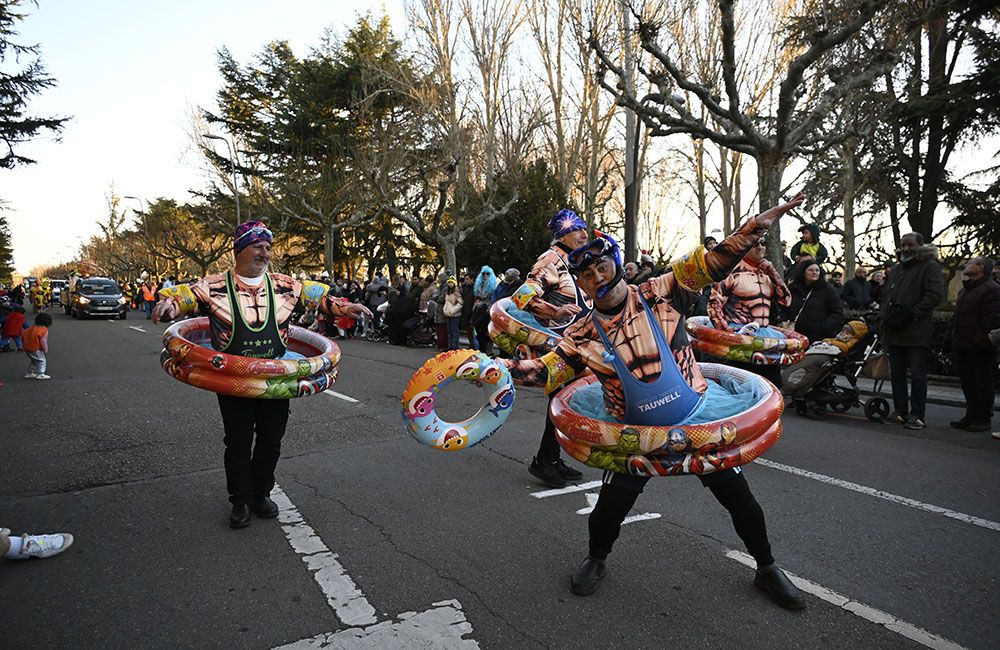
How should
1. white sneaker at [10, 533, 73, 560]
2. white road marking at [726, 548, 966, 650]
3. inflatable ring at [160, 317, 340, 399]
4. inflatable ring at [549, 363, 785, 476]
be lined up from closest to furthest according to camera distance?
white road marking at [726, 548, 966, 650] → inflatable ring at [549, 363, 785, 476] → white sneaker at [10, 533, 73, 560] → inflatable ring at [160, 317, 340, 399]

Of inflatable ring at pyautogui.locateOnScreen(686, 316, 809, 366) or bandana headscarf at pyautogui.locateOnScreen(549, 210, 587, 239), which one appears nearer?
bandana headscarf at pyautogui.locateOnScreen(549, 210, 587, 239)

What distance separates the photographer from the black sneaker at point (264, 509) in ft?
14.7

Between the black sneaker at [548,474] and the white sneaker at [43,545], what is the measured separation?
3170 millimetres

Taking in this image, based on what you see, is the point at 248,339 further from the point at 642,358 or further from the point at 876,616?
the point at 876,616

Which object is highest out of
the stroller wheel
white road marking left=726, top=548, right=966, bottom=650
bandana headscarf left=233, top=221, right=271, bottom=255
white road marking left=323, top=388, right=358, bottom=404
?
bandana headscarf left=233, top=221, right=271, bottom=255

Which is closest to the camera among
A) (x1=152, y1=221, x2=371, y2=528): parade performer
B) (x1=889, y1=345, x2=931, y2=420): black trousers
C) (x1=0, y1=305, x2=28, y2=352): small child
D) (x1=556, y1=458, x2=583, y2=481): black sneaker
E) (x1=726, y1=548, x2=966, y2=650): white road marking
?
(x1=726, y1=548, x2=966, y2=650): white road marking

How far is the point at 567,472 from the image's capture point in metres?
5.30

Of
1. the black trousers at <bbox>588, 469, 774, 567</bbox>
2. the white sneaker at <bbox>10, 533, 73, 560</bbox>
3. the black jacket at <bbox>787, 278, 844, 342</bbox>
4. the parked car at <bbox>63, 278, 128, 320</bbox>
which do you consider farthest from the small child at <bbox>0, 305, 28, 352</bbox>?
the parked car at <bbox>63, 278, 128, 320</bbox>

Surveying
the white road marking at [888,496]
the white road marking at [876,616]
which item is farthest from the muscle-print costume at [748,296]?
the white road marking at [876,616]

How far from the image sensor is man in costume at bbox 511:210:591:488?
4.91 meters

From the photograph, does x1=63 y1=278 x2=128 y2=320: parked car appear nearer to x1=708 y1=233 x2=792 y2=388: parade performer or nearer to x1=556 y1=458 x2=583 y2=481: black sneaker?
x1=708 y1=233 x2=792 y2=388: parade performer

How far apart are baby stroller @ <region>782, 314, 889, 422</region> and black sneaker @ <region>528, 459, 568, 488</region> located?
3.99 metres

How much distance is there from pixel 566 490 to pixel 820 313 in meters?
5.39

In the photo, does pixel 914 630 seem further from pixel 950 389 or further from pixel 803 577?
pixel 950 389
